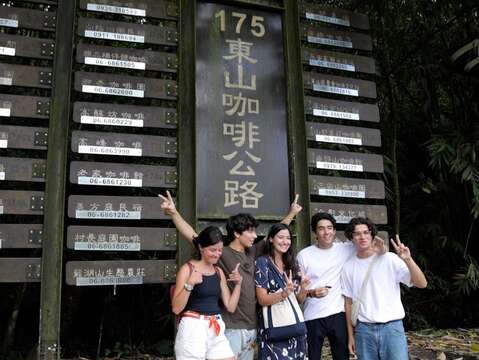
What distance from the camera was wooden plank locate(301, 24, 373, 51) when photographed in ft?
14.7

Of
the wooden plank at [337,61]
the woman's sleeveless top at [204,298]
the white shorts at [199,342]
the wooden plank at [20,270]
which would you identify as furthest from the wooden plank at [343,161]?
the wooden plank at [20,270]

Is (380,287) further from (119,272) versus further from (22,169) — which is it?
(22,169)

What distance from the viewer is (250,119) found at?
4035 mm

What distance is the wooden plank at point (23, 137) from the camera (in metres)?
3.42

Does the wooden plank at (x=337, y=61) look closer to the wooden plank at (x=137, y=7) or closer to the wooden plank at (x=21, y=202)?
the wooden plank at (x=137, y=7)

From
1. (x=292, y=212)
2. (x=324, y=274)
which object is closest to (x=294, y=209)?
(x=292, y=212)

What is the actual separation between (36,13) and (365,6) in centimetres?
401

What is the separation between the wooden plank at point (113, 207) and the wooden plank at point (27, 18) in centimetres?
134

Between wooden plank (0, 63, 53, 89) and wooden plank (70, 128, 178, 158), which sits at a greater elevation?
wooden plank (0, 63, 53, 89)

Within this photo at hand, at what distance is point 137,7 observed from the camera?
3939 mm

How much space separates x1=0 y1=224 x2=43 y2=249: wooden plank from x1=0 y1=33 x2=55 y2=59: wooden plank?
1.25 meters

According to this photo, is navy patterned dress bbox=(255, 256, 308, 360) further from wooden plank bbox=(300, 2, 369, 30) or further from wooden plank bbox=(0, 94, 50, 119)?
wooden plank bbox=(300, 2, 369, 30)

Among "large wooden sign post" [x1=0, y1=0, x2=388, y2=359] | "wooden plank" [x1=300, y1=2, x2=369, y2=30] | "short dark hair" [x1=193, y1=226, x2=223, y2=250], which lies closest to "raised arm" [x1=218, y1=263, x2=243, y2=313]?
"short dark hair" [x1=193, y1=226, x2=223, y2=250]

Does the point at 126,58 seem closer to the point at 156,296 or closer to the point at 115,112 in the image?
the point at 115,112
